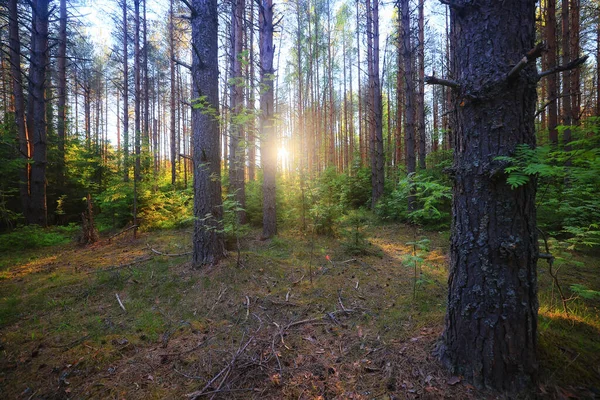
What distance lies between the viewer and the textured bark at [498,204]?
174 cm

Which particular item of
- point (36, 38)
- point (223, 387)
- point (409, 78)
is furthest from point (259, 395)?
point (36, 38)

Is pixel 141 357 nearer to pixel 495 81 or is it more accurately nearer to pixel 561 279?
pixel 495 81

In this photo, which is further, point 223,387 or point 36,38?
point 36,38

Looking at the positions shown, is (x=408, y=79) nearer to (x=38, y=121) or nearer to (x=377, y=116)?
(x=377, y=116)

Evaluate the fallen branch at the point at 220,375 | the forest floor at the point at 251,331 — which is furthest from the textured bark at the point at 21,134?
the fallen branch at the point at 220,375

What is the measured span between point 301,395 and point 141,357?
70.3 inches

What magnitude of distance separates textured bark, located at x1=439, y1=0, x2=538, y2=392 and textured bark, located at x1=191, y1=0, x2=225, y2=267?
382 cm

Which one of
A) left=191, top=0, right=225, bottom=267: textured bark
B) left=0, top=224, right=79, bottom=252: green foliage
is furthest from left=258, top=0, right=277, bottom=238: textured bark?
left=0, top=224, right=79, bottom=252: green foliage

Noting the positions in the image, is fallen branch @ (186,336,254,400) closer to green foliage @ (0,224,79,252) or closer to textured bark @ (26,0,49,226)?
green foliage @ (0,224,79,252)

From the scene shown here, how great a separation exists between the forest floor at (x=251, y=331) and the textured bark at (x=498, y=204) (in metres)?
0.27

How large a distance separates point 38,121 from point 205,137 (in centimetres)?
877

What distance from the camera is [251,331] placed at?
2912 mm

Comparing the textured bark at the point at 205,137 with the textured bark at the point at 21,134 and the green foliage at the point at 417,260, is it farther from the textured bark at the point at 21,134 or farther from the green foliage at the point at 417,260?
the textured bark at the point at 21,134

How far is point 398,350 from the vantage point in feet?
7.54
